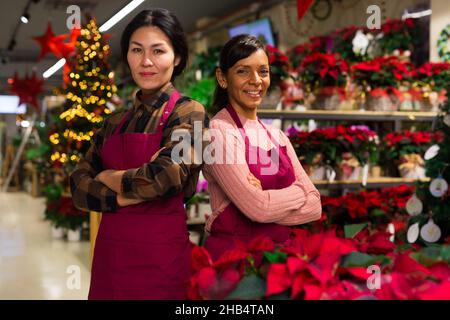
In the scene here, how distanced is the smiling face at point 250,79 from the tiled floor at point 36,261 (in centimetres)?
71

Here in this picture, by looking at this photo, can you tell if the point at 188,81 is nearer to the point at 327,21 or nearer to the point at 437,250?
the point at 327,21

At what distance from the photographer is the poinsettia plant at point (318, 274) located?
0.85 metres

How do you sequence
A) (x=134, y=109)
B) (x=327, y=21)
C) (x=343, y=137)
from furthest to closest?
(x=327, y=21) → (x=343, y=137) → (x=134, y=109)

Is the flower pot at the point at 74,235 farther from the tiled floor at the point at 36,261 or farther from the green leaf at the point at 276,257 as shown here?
the green leaf at the point at 276,257

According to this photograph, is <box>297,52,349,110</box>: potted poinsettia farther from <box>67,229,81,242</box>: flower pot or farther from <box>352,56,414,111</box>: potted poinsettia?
<box>67,229,81,242</box>: flower pot

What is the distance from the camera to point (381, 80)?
391 centimetres

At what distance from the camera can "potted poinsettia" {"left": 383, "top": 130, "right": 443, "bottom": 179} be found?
393cm

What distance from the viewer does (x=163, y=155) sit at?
1.29 m

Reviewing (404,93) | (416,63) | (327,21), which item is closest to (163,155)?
(404,93)

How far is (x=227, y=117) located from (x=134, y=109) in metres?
0.33

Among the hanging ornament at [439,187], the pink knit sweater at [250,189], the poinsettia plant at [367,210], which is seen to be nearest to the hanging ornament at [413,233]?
the hanging ornament at [439,187]
